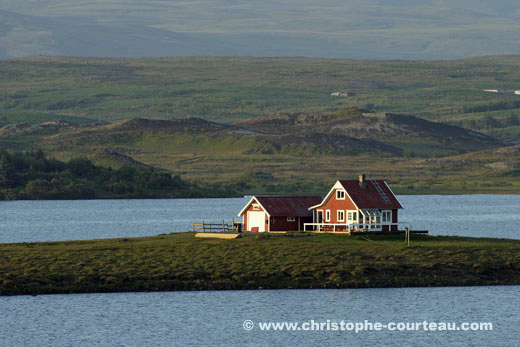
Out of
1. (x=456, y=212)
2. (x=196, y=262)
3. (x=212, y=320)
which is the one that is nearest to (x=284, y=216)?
(x=196, y=262)

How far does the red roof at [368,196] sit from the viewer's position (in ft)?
312

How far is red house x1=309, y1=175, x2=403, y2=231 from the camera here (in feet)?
313

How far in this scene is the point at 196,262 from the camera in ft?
261

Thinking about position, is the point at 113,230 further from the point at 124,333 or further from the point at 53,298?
the point at 124,333

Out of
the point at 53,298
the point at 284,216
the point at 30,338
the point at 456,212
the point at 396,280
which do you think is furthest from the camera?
the point at 456,212

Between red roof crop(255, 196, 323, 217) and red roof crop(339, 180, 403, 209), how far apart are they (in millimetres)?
5811

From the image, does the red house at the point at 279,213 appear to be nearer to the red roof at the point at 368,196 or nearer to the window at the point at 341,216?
the window at the point at 341,216

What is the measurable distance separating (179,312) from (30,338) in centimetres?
1090

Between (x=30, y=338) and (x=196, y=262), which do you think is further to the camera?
(x=196, y=262)

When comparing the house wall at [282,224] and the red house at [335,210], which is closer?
the red house at [335,210]

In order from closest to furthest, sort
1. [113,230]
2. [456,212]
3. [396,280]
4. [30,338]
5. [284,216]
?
[30,338], [396,280], [284,216], [113,230], [456,212]

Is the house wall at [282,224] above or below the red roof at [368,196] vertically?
Result: below

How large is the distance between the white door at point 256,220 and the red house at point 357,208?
5.24 metres

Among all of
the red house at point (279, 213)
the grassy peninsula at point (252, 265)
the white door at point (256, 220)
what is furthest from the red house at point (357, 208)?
the grassy peninsula at point (252, 265)
